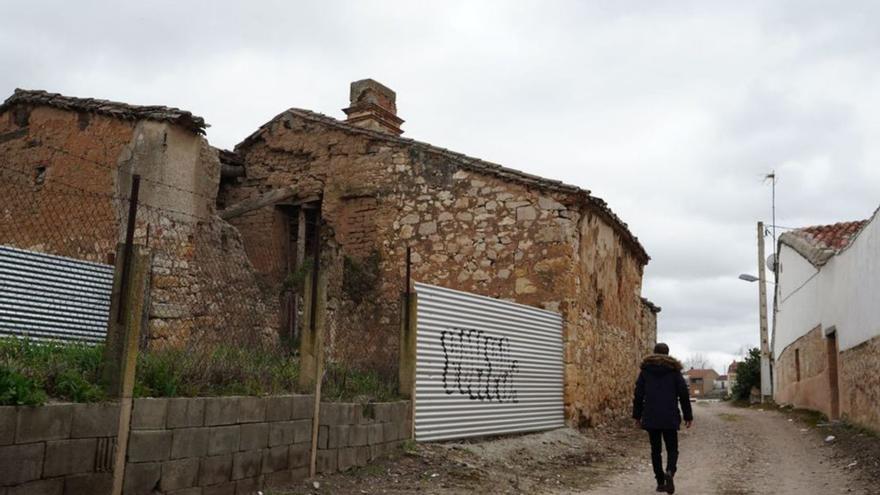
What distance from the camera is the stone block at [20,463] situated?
4.59m

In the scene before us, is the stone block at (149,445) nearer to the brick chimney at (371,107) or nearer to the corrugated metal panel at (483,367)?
the corrugated metal panel at (483,367)

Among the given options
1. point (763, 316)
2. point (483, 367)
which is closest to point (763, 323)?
point (763, 316)

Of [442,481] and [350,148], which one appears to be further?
[350,148]

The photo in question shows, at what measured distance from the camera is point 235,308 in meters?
7.57

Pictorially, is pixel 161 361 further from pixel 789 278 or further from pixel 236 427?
pixel 789 278

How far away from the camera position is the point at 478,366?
10.2 metres

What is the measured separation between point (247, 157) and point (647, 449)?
9517 millimetres

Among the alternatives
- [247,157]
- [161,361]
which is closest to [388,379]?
[161,361]

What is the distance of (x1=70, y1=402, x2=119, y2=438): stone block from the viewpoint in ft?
16.6

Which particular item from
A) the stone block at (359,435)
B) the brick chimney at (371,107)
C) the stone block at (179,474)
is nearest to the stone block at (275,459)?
the stone block at (179,474)

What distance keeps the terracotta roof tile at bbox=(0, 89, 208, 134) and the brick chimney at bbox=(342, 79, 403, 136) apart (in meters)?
4.88

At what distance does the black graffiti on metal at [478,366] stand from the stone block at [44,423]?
5206mm

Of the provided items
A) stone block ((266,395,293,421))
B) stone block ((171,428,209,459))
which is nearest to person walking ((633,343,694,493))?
stone block ((266,395,293,421))

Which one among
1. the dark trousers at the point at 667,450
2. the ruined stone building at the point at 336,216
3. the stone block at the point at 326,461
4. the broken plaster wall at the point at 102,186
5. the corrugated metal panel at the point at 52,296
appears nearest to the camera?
the corrugated metal panel at the point at 52,296
